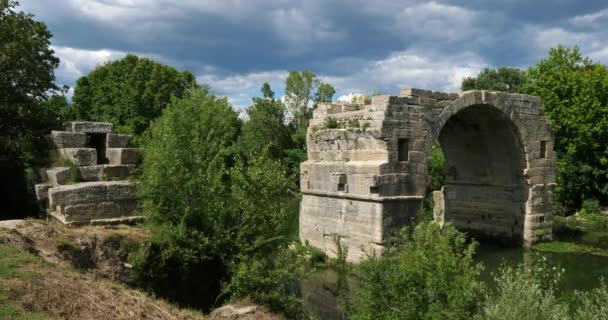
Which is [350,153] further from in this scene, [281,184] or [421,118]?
[281,184]

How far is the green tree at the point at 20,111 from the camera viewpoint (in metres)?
Result: 9.52

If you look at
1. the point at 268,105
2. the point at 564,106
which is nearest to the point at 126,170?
the point at 564,106

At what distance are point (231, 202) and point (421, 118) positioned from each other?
18.6ft

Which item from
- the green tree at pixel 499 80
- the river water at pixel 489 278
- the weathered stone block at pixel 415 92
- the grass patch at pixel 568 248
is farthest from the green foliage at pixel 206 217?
the green tree at pixel 499 80

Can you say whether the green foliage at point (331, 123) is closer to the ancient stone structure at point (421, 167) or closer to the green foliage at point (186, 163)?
the ancient stone structure at point (421, 167)

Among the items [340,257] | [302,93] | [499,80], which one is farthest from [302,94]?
[340,257]

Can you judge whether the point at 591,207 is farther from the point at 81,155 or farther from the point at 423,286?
the point at 81,155

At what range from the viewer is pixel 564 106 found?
69.6 feet

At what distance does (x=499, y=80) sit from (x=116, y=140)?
35.1 m

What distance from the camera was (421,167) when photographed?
1302 centimetres

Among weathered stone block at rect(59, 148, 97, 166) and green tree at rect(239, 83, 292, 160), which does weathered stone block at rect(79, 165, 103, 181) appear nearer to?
weathered stone block at rect(59, 148, 97, 166)

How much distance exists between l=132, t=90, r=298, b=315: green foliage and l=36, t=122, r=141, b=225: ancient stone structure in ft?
1.25

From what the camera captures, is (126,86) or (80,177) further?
(126,86)

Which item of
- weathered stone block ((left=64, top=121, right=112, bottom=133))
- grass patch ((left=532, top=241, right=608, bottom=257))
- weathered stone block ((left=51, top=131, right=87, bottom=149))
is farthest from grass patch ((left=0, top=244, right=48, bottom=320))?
grass patch ((left=532, top=241, right=608, bottom=257))
